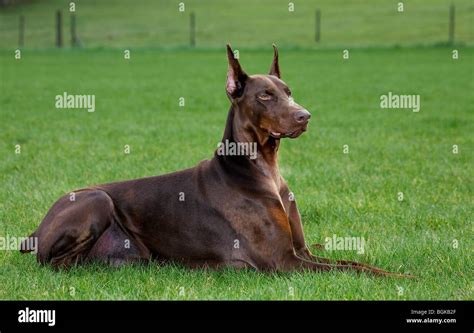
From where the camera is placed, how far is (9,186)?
11.2 m

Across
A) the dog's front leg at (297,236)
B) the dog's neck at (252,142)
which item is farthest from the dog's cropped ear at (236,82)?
the dog's front leg at (297,236)

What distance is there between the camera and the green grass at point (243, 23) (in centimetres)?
4950

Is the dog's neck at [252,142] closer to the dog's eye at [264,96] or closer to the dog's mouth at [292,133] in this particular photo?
the dog's mouth at [292,133]

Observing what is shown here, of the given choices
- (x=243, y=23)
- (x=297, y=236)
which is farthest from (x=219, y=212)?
(x=243, y=23)

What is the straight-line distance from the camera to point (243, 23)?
59.0 metres

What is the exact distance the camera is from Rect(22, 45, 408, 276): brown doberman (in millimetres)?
6695

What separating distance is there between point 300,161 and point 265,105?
6468mm

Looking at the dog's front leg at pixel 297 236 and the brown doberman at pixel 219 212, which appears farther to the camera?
the dog's front leg at pixel 297 236

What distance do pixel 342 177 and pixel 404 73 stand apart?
17.0 metres

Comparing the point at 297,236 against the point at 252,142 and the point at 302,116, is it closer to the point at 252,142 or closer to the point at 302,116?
the point at 252,142

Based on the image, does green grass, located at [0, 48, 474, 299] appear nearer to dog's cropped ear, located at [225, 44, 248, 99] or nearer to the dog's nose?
the dog's nose

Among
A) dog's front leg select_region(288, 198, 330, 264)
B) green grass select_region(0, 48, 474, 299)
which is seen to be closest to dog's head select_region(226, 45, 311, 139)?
dog's front leg select_region(288, 198, 330, 264)

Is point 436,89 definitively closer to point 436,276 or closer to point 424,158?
point 424,158
